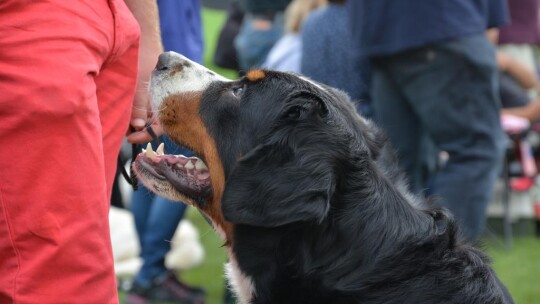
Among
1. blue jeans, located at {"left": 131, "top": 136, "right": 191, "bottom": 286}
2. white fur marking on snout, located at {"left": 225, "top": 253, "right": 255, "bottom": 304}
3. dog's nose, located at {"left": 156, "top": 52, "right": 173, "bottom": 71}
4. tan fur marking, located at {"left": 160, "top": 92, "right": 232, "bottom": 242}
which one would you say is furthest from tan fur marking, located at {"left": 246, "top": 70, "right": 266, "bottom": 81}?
blue jeans, located at {"left": 131, "top": 136, "right": 191, "bottom": 286}

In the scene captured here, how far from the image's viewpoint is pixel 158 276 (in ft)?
17.8

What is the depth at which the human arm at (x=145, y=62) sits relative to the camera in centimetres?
298

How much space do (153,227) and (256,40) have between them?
196 centimetres

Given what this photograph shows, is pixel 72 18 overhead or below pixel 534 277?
overhead

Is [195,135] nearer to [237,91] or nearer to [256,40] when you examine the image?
[237,91]

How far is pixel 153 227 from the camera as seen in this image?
529cm

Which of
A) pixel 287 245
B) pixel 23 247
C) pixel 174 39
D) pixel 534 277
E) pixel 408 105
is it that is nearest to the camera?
pixel 23 247

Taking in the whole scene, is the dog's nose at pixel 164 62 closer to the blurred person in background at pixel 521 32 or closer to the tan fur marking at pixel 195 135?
the tan fur marking at pixel 195 135

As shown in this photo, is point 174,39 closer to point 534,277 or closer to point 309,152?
point 309,152

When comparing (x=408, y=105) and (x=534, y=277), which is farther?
(x=534, y=277)

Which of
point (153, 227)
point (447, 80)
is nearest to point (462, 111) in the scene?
point (447, 80)

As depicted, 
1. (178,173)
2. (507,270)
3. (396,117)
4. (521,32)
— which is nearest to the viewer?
(178,173)

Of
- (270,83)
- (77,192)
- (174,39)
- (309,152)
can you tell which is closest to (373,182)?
(309,152)

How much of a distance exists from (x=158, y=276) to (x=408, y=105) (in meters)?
1.86
